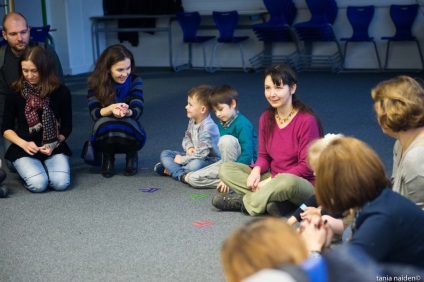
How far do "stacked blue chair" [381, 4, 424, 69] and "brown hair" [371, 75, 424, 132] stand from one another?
598cm

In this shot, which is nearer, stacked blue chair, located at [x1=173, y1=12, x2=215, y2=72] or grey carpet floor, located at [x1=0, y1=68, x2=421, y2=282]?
grey carpet floor, located at [x1=0, y1=68, x2=421, y2=282]

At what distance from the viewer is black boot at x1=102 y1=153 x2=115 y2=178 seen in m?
4.22

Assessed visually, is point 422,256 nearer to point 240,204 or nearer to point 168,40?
point 240,204

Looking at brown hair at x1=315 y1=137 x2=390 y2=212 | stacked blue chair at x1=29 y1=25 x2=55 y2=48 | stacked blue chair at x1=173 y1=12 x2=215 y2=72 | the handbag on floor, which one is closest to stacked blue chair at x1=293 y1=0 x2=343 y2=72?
stacked blue chair at x1=173 y1=12 x2=215 y2=72

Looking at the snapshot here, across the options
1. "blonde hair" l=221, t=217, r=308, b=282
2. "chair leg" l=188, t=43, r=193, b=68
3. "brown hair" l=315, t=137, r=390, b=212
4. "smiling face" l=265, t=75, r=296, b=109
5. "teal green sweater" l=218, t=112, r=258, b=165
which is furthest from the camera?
"chair leg" l=188, t=43, r=193, b=68

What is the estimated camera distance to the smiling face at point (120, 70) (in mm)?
4082

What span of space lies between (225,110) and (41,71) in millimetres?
1125

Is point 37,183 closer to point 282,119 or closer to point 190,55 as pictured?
point 282,119

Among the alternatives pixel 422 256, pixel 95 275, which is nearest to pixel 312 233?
pixel 422 256

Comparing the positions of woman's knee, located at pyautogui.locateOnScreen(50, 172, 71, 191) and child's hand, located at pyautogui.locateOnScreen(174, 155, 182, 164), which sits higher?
child's hand, located at pyautogui.locateOnScreen(174, 155, 182, 164)

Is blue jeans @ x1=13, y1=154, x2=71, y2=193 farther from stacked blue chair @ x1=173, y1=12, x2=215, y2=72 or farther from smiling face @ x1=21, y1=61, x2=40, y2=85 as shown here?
stacked blue chair @ x1=173, y1=12, x2=215, y2=72

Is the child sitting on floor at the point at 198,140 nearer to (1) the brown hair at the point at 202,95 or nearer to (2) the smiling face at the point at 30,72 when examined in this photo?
(1) the brown hair at the point at 202,95

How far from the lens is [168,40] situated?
31.9 feet

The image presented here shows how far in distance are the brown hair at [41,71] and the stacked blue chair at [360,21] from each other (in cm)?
515
